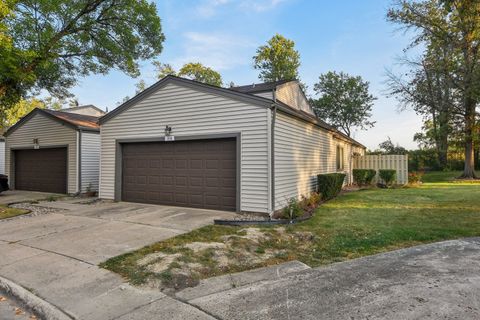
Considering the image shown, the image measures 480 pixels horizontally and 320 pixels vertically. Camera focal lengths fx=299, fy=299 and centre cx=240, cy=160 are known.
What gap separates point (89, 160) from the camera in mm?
13562

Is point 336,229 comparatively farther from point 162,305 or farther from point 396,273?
point 162,305

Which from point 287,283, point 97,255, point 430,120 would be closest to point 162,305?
point 287,283

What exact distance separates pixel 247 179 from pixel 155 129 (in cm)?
379

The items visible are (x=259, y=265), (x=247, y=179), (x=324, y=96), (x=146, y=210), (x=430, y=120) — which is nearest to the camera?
(x=259, y=265)

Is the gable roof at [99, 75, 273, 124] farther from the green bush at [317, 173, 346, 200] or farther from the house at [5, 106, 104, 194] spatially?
the green bush at [317, 173, 346, 200]

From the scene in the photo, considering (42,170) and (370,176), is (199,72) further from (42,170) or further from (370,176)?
(370,176)

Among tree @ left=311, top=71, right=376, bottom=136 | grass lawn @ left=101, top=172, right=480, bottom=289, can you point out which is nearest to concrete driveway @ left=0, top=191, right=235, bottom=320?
grass lawn @ left=101, top=172, right=480, bottom=289

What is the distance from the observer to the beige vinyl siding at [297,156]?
8.37 m

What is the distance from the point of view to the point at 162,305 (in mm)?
3234

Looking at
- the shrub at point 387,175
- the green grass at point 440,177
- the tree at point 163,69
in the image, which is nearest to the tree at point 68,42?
the shrub at point 387,175

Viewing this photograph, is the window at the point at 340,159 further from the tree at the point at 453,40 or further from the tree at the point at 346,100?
the tree at the point at 346,100

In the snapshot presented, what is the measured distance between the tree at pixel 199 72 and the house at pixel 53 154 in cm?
2393

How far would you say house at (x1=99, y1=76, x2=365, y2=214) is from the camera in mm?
8055

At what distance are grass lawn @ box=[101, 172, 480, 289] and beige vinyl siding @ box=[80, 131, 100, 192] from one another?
9.13 meters
